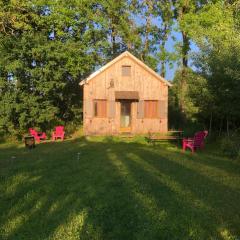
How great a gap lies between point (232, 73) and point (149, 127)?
41.2 ft

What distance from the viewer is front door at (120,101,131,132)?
96.0ft

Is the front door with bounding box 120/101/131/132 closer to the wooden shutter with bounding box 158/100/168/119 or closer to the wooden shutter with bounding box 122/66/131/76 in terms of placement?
the wooden shutter with bounding box 122/66/131/76

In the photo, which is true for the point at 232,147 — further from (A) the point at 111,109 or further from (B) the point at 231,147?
(A) the point at 111,109

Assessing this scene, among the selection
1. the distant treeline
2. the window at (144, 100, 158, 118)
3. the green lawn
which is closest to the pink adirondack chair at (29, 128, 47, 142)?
the distant treeline

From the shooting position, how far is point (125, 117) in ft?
96.2

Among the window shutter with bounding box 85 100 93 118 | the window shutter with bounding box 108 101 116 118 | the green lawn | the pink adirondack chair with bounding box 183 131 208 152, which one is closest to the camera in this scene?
the green lawn

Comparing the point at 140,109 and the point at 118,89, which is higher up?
the point at 118,89

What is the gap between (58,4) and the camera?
35.8 metres

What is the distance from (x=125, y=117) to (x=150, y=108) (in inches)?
73.8

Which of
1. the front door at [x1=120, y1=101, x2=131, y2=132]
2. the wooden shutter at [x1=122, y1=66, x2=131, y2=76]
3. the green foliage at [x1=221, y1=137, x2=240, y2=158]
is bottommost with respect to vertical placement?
the green foliage at [x1=221, y1=137, x2=240, y2=158]

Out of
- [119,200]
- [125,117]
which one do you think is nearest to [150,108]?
[125,117]

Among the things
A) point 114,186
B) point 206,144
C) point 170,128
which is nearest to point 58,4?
point 170,128

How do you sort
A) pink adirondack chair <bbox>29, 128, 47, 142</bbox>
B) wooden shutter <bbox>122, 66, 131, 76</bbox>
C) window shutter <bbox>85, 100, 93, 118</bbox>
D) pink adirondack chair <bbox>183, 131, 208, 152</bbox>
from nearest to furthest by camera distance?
1. pink adirondack chair <bbox>183, 131, 208, 152</bbox>
2. pink adirondack chair <bbox>29, 128, 47, 142</bbox>
3. window shutter <bbox>85, 100, 93, 118</bbox>
4. wooden shutter <bbox>122, 66, 131, 76</bbox>

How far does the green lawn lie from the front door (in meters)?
14.7
